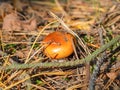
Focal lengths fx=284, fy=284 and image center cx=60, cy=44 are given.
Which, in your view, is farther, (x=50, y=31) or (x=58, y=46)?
(x=50, y=31)

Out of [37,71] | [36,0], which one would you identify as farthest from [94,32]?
[36,0]

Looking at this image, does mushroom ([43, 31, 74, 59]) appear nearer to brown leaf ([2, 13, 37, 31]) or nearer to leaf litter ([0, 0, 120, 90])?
leaf litter ([0, 0, 120, 90])

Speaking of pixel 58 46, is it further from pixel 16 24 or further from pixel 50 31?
pixel 16 24

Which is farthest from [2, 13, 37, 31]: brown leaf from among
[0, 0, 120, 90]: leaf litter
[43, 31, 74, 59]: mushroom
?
[43, 31, 74, 59]: mushroom

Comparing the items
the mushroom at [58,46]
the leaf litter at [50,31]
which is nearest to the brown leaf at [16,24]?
the leaf litter at [50,31]

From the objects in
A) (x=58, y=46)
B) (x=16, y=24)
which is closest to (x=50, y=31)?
(x=16, y=24)

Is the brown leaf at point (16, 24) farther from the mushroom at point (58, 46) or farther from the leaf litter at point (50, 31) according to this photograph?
the mushroom at point (58, 46)

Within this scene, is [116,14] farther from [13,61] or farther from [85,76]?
[13,61]

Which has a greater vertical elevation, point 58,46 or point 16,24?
point 16,24
